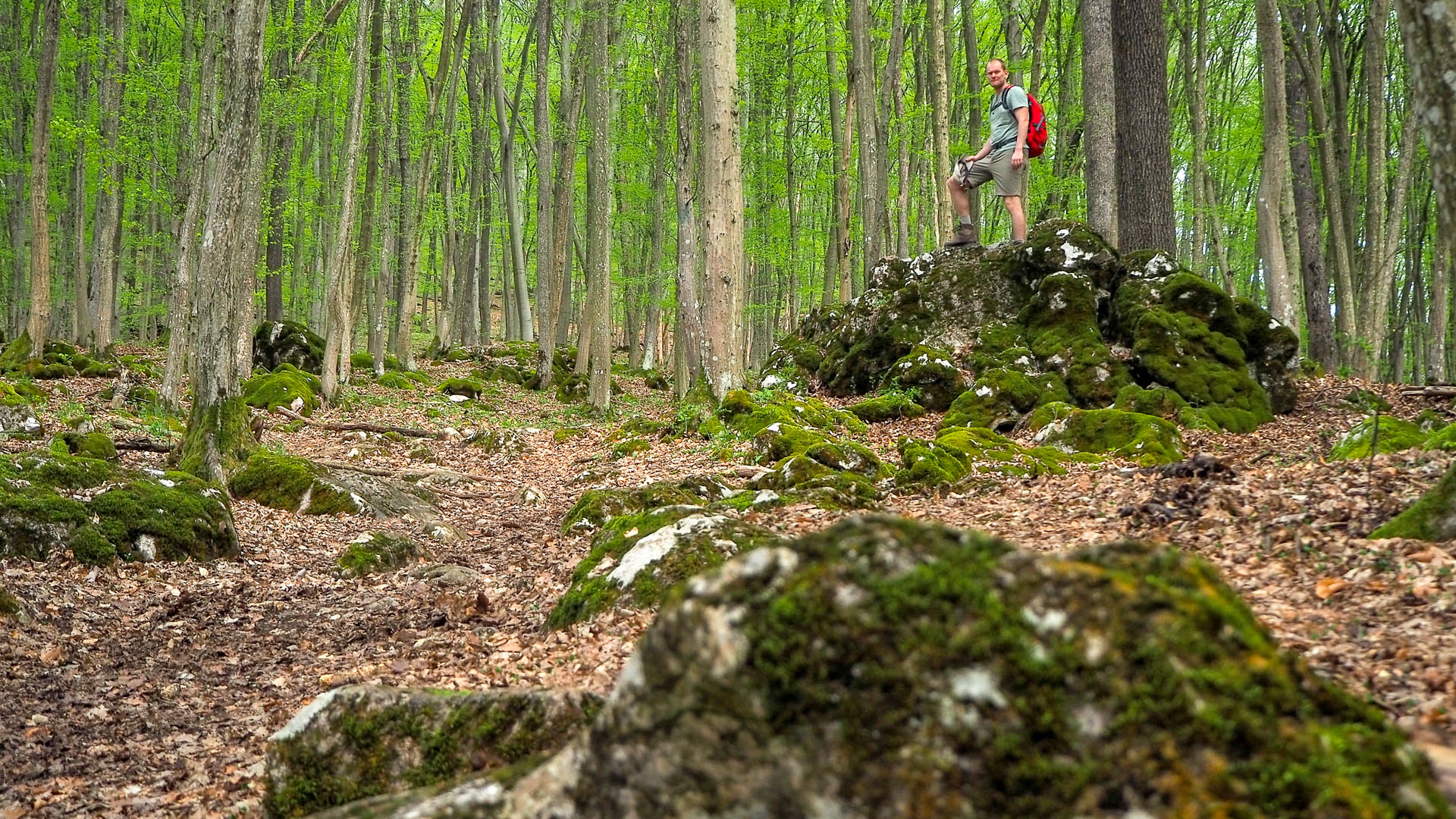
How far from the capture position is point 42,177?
15961 millimetres

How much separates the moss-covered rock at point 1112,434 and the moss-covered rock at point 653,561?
13.4 feet

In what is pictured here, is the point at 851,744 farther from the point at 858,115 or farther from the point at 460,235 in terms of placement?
the point at 460,235

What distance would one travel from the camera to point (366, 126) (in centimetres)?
1892

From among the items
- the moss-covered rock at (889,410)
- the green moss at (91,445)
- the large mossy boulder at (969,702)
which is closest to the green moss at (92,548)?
the green moss at (91,445)

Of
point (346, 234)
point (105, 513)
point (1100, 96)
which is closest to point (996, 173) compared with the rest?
point (1100, 96)

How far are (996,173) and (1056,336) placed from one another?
7.07 feet

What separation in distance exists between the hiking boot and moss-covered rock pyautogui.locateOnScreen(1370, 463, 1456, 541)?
8.87m

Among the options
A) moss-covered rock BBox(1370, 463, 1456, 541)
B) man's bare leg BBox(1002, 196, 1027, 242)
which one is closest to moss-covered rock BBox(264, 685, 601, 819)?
moss-covered rock BBox(1370, 463, 1456, 541)

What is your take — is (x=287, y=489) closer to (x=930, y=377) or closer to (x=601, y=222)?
(x=930, y=377)

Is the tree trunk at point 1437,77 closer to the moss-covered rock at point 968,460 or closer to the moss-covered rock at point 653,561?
the moss-covered rock at point 653,561

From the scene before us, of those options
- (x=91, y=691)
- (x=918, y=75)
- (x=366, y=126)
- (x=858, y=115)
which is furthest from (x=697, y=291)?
(x=918, y=75)

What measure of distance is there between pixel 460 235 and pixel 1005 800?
29473 mm

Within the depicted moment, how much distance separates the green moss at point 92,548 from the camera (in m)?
6.71

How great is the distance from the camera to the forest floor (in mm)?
3578
